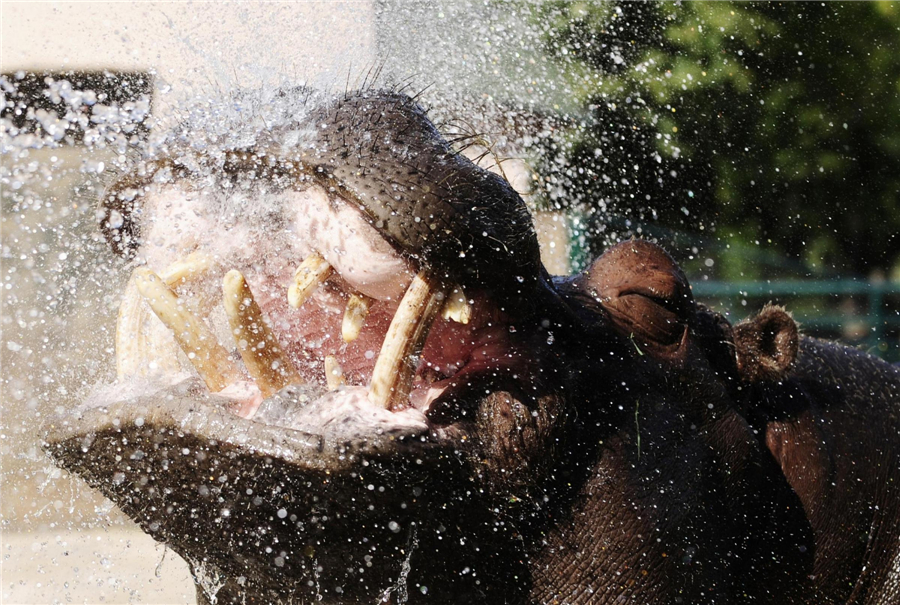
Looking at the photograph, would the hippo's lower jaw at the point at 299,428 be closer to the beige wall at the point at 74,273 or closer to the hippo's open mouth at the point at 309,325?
the hippo's open mouth at the point at 309,325

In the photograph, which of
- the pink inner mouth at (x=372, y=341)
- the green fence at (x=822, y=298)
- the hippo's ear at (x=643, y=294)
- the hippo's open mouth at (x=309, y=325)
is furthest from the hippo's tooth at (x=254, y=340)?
the green fence at (x=822, y=298)

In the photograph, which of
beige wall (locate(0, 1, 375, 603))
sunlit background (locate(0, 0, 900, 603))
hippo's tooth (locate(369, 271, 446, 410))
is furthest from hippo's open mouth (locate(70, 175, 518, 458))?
beige wall (locate(0, 1, 375, 603))

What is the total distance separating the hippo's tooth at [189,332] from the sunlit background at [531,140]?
39 centimetres

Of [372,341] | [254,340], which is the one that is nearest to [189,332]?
[254,340]

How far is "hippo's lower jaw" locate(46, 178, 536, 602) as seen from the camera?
56.6 inches

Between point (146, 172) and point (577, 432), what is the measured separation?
920 mm

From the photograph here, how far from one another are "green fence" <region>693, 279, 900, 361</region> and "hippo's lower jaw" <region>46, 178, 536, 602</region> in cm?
710

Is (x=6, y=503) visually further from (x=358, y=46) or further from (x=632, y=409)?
(x=632, y=409)

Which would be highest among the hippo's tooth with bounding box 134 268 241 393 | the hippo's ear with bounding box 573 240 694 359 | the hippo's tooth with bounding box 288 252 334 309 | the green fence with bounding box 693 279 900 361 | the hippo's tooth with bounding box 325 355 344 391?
the hippo's tooth with bounding box 288 252 334 309

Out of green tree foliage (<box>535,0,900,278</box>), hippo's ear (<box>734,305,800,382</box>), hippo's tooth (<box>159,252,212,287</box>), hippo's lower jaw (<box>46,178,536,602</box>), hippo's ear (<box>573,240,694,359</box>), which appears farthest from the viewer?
green tree foliage (<box>535,0,900,278</box>)

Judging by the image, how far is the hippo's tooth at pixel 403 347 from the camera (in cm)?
150

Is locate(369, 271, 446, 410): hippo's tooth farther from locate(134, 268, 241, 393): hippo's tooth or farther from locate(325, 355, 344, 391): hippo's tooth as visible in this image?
locate(134, 268, 241, 393): hippo's tooth

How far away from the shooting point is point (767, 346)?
7.22ft

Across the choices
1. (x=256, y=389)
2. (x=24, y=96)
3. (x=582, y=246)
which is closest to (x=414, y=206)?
(x=256, y=389)
